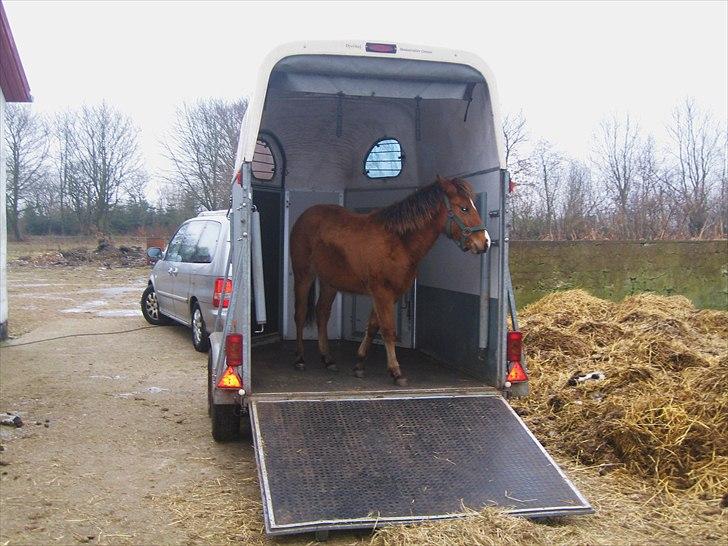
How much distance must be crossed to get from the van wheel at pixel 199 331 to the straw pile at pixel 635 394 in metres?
4.26

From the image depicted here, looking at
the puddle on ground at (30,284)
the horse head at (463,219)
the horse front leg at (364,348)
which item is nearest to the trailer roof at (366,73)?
the horse head at (463,219)

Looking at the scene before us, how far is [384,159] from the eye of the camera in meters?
6.94

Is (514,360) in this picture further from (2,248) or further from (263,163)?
(2,248)

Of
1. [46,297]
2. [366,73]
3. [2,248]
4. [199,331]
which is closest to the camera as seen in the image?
[366,73]

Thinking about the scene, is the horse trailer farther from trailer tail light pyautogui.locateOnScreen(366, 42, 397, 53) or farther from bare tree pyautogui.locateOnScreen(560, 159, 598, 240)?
bare tree pyautogui.locateOnScreen(560, 159, 598, 240)

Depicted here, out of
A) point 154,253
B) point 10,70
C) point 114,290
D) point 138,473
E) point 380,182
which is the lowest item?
point 138,473

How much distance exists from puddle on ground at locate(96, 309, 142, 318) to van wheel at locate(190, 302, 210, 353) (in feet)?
15.5

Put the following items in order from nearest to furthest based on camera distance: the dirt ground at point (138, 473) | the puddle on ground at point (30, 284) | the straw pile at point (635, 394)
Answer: the dirt ground at point (138, 473)
the straw pile at point (635, 394)
the puddle on ground at point (30, 284)

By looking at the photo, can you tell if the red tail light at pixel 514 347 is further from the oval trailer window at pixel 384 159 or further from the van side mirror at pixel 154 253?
the van side mirror at pixel 154 253

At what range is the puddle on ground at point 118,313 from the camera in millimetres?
13281

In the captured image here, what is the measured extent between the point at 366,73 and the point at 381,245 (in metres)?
1.40

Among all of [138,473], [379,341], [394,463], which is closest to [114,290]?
[379,341]

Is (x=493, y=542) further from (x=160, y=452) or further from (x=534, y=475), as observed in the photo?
(x=160, y=452)

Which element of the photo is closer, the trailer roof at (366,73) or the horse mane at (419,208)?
the trailer roof at (366,73)
